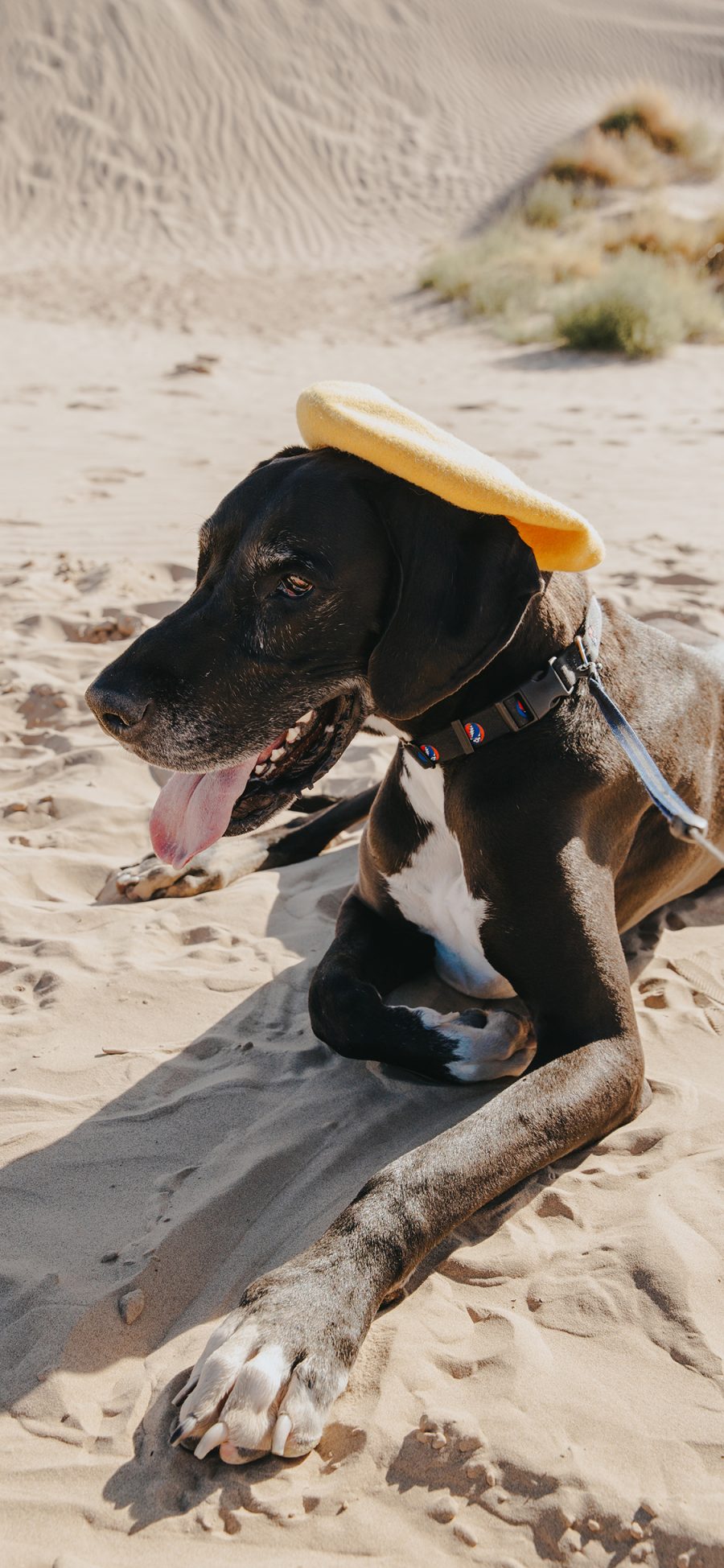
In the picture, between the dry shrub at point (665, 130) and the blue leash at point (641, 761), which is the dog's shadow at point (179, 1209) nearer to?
the blue leash at point (641, 761)

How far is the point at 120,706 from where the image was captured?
9.16 ft

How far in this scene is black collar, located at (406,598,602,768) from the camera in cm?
288

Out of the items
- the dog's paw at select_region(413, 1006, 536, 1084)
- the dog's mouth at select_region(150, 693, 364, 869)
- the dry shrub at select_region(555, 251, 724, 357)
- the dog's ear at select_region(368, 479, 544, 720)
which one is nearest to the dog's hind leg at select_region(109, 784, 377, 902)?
the dog's mouth at select_region(150, 693, 364, 869)

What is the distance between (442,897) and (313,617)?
86cm

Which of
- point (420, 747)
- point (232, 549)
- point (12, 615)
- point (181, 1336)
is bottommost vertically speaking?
point (12, 615)

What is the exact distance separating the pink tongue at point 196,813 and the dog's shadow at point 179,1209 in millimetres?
570

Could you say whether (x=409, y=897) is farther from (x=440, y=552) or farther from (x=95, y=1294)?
(x=95, y=1294)

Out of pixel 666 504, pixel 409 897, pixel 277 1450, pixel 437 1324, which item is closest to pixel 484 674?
pixel 409 897

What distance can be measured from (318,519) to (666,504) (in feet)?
19.5

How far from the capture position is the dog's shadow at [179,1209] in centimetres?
220

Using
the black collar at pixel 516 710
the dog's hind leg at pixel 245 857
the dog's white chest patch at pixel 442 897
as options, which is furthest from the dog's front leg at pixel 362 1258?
the dog's hind leg at pixel 245 857

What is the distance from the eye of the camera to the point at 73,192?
24469mm

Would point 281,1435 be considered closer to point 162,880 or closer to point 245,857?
point 162,880

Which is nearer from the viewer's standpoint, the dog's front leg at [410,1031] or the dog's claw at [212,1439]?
the dog's claw at [212,1439]
